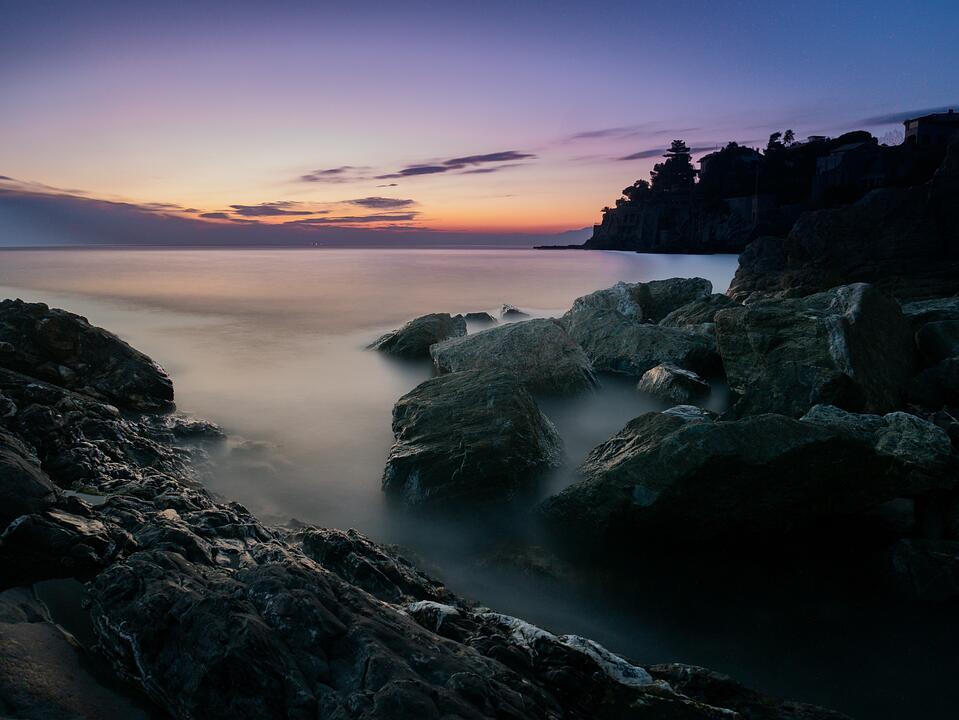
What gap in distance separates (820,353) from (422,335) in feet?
25.1

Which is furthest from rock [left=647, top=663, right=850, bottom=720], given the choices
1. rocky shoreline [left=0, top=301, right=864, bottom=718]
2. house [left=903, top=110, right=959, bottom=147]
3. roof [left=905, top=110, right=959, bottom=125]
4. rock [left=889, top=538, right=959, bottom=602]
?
roof [left=905, top=110, right=959, bottom=125]

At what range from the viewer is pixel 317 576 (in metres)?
2.80

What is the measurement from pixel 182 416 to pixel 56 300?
22.6 metres

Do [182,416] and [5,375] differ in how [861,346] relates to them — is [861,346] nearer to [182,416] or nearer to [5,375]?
[182,416]

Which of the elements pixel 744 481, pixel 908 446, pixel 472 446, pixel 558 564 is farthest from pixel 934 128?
pixel 558 564

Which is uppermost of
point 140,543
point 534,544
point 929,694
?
point 140,543

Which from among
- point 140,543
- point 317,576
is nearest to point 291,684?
point 317,576

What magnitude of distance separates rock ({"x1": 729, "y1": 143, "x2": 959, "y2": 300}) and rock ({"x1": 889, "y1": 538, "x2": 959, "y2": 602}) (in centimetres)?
1338

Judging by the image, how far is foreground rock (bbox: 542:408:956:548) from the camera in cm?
448

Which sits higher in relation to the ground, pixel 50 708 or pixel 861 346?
pixel 861 346

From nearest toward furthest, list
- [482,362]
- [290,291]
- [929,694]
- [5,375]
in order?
[929,694]
[5,375]
[482,362]
[290,291]

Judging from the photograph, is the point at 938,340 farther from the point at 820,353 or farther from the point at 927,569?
the point at 927,569

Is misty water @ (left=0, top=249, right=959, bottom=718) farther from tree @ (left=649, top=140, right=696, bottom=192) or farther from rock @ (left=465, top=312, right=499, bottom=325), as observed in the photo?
tree @ (left=649, top=140, right=696, bottom=192)

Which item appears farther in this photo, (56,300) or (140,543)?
(56,300)
